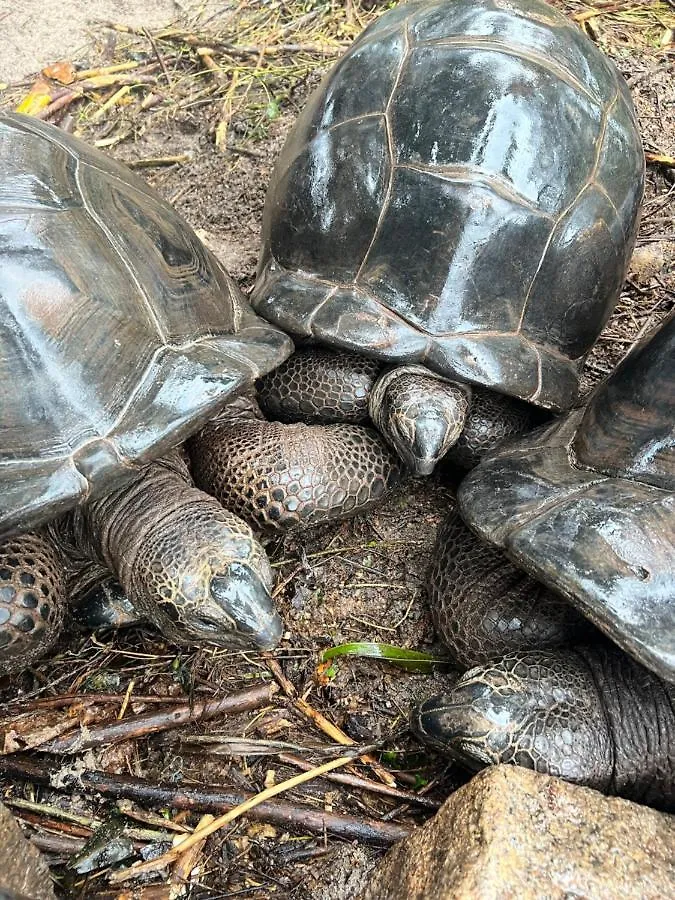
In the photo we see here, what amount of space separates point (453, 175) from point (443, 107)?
28 cm

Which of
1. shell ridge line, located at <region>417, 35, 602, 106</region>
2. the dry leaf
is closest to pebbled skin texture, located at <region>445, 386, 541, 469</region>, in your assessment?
shell ridge line, located at <region>417, 35, 602, 106</region>

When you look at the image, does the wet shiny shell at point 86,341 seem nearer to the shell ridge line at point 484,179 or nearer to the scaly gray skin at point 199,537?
the scaly gray skin at point 199,537

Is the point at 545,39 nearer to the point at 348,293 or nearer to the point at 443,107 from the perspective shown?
the point at 443,107

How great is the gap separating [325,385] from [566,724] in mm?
1466

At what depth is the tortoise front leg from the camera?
2.11 meters

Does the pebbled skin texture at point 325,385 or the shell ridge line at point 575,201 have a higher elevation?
the shell ridge line at point 575,201

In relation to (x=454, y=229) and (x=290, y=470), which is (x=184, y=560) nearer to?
(x=290, y=470)

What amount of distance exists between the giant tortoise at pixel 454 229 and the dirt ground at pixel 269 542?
558mm

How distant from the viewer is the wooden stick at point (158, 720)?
234 cm

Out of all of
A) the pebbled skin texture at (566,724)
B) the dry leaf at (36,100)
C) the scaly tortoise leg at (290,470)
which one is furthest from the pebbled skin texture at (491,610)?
the dry leaf at (36,100)

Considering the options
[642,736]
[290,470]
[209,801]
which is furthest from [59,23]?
[642,736]

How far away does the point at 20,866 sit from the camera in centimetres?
184

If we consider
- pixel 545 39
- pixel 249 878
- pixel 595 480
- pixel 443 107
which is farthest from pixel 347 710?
pixel 545 39

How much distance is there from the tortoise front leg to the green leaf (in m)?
0.50
